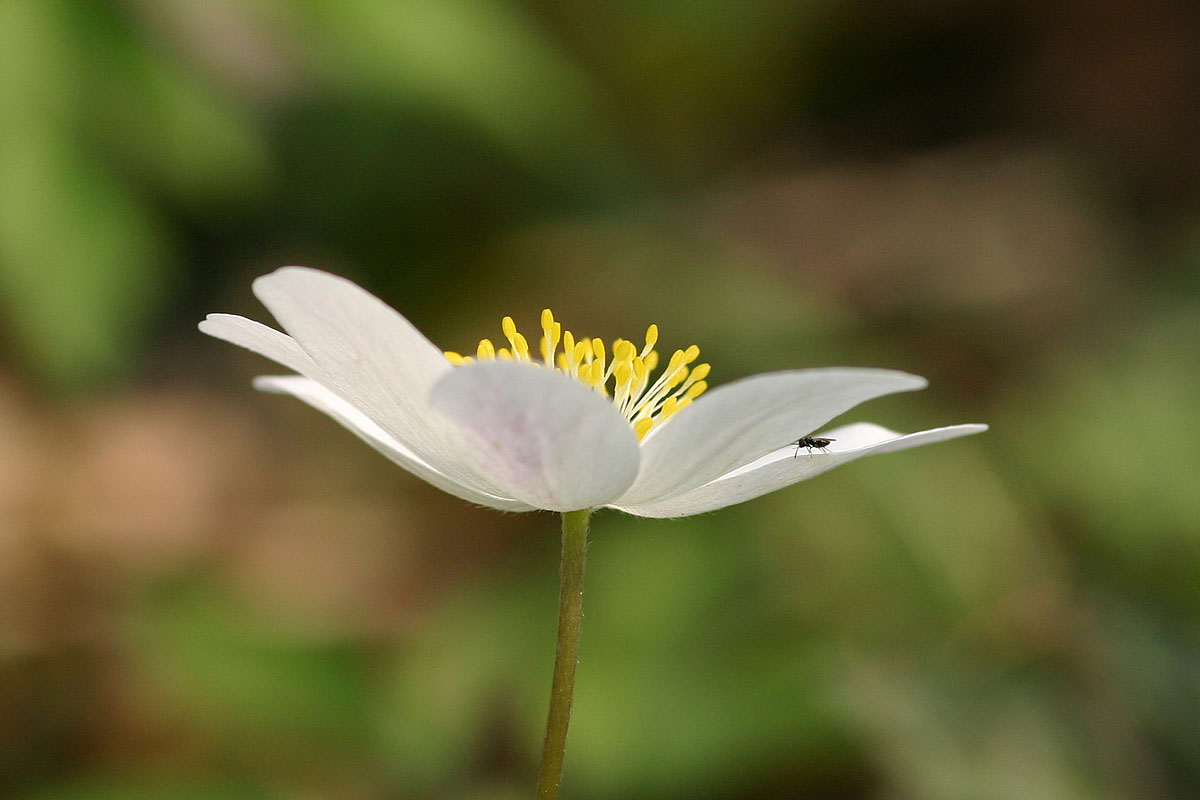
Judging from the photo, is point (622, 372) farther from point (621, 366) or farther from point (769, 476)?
point (769, 476)

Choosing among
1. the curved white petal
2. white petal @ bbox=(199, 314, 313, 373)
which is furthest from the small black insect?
white petal @ bbox=(199, 314, 313, 373)

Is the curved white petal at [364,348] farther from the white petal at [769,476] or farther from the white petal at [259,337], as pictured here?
the white petal at [769,476]

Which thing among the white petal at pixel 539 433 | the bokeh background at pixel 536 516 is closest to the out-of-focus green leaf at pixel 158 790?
the bokeh background at pixel 536 516

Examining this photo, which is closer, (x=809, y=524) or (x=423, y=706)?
(x=423, y=706)

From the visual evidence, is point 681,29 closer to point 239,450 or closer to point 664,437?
point 239,450

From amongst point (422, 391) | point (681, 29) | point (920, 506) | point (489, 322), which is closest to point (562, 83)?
point (489, 322)

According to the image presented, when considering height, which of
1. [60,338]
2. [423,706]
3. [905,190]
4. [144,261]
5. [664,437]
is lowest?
[423,706]
